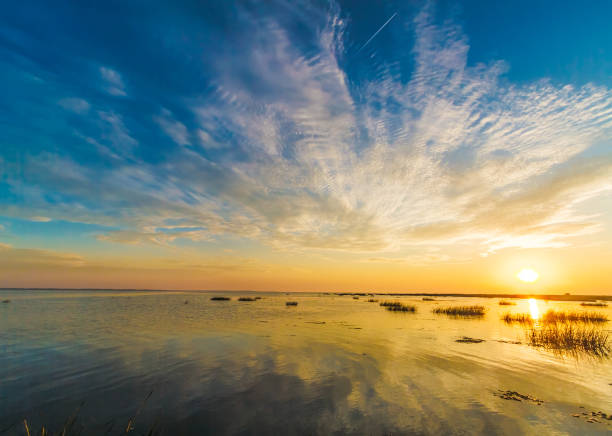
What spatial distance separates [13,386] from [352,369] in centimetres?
1430

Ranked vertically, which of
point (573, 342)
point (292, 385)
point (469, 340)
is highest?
point (573, 342)

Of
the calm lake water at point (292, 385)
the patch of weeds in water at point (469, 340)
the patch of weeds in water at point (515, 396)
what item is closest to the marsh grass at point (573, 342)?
the calm lake water at point (292, 385)

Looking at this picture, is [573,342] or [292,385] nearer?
[292,385]

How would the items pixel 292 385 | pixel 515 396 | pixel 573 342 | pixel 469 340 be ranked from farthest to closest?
pixel 469 340, pixel 573 342, pixel 292 385, pixel 515 396

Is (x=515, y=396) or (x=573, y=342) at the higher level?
(x=573, y=342)

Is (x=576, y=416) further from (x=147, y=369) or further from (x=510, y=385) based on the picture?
(x=147, y=369)

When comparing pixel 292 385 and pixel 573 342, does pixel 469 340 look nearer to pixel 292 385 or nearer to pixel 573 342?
pixel 573 342

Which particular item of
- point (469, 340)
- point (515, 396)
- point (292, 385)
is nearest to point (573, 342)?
point (469, 340)

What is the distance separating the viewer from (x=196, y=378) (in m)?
12.5

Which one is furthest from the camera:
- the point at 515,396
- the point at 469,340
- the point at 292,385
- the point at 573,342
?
the point at 469,340

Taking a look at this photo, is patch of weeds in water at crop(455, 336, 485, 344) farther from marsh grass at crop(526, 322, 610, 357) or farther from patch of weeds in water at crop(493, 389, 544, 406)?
patch of weeds in water at crop(493, 389, 544, 406)

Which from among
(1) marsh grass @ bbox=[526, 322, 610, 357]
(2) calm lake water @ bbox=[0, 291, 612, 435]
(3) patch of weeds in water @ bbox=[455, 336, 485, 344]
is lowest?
(2) calm lake water @ bbox=[0, 291, 612, 435]

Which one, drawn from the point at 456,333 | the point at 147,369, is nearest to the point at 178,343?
the point at 147,369

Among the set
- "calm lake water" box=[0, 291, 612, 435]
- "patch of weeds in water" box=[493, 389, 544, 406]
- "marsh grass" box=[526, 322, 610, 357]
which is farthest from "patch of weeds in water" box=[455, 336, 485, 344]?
"patch of weeds in water" box=[493, 389, 544, 406]
